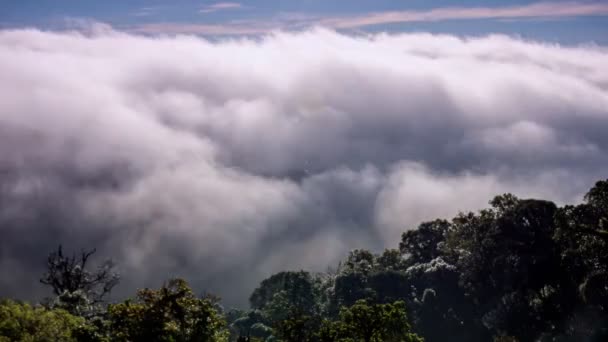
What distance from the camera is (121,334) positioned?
137 ft

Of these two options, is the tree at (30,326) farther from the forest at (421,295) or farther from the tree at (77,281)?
the tree at (77,281)

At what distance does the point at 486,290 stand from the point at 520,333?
34.4ft

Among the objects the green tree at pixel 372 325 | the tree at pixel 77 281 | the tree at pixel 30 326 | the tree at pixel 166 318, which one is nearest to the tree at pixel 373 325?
the green tree at pixel 372 325

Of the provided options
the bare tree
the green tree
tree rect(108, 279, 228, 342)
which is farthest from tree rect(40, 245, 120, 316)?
the green tree

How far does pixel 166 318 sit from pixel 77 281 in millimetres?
31224

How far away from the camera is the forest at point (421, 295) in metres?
43.0

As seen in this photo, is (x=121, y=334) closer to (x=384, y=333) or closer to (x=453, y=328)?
(x=384, y=333)

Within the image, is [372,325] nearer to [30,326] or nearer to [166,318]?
[166,318]

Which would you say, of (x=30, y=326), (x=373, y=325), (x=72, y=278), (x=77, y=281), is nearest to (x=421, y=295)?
(x=77, y=281)

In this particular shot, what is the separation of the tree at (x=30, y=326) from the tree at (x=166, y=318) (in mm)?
3638

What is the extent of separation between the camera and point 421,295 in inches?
4011

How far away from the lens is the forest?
43.0 meters

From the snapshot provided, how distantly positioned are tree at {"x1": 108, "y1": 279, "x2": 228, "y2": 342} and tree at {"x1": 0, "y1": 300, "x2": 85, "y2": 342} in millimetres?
3638

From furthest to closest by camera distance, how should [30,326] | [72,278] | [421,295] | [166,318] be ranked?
[421,295] < [72,278] < [166,318] < [30,326]
